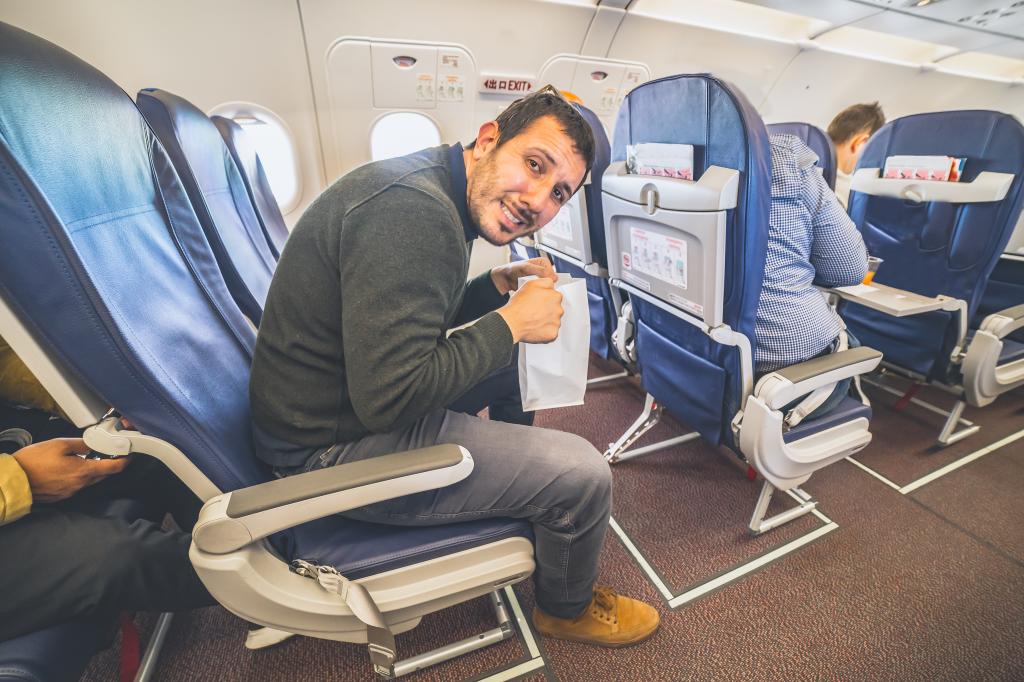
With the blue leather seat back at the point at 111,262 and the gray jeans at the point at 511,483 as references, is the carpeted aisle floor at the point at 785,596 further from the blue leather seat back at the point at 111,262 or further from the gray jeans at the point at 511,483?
the blue leather seat back at the point at 111,262

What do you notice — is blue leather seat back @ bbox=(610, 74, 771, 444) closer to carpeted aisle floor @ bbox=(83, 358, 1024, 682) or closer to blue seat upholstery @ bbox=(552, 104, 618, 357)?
blue seat upholstery @ bbox=(552, 104, 618, 357)

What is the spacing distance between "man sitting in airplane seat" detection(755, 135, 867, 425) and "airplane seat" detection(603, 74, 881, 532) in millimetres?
101

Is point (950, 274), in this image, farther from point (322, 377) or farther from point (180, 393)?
point (180, 393)

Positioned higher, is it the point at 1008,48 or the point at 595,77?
the point at 1008,48

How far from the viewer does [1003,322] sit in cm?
209

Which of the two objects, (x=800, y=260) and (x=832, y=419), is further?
(x=832, y=419)

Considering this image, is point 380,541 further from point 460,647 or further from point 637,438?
point 637,438

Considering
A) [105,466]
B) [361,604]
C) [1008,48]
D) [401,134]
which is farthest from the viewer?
[1008,48]

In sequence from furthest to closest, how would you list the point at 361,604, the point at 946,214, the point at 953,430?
1. the point at 953,430
2. the point at 946,214
3. the point at 361,604

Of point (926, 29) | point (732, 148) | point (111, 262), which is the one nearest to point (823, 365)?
point (732, 148)

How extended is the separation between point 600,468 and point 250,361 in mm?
1056

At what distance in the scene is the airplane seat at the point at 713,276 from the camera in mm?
1263

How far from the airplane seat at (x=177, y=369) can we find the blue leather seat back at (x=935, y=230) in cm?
264

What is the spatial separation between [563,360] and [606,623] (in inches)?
37.5
